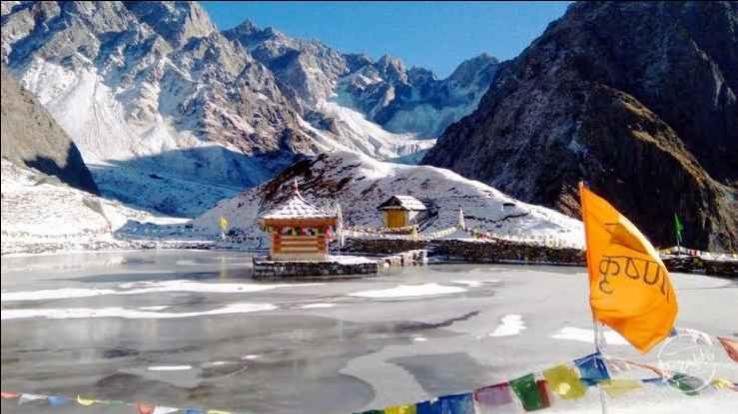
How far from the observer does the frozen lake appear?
9.95m

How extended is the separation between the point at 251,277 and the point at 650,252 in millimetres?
24050

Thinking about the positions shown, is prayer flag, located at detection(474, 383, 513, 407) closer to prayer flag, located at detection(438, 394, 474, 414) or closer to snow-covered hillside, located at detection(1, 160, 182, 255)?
prayer flag, located at detection(438, 394, 474, 414)

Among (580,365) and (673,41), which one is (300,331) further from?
(673,41)

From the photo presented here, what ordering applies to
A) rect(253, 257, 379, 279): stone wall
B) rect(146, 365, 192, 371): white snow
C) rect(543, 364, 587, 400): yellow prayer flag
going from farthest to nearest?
rect(253, 257, 379, 279): stone wall < rect(146, 365, 192, 371): white snow < rect(543, 364, 587, 400): yellow prayer flag

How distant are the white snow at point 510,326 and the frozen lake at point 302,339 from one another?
51mm

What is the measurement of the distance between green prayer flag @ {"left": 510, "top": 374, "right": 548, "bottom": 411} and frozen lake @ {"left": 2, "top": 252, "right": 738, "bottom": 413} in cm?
230

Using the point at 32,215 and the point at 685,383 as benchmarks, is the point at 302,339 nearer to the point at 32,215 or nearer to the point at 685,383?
the point at 32,215

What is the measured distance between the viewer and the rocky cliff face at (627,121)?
3794 inches

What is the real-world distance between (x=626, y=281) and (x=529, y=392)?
1.55 metres

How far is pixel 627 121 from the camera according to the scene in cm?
10419

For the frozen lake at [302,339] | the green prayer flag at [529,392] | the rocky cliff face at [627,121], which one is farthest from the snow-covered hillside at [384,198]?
the green prayer flag at [529,392]

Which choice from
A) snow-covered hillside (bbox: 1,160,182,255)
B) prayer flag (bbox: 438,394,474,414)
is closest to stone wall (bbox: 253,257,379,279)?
snow-covered hillside (bbox: 1,160,182,255)

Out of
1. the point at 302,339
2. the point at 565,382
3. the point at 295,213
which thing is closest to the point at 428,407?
the point at 565,382

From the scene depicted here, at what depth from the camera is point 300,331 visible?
15.4 metres
